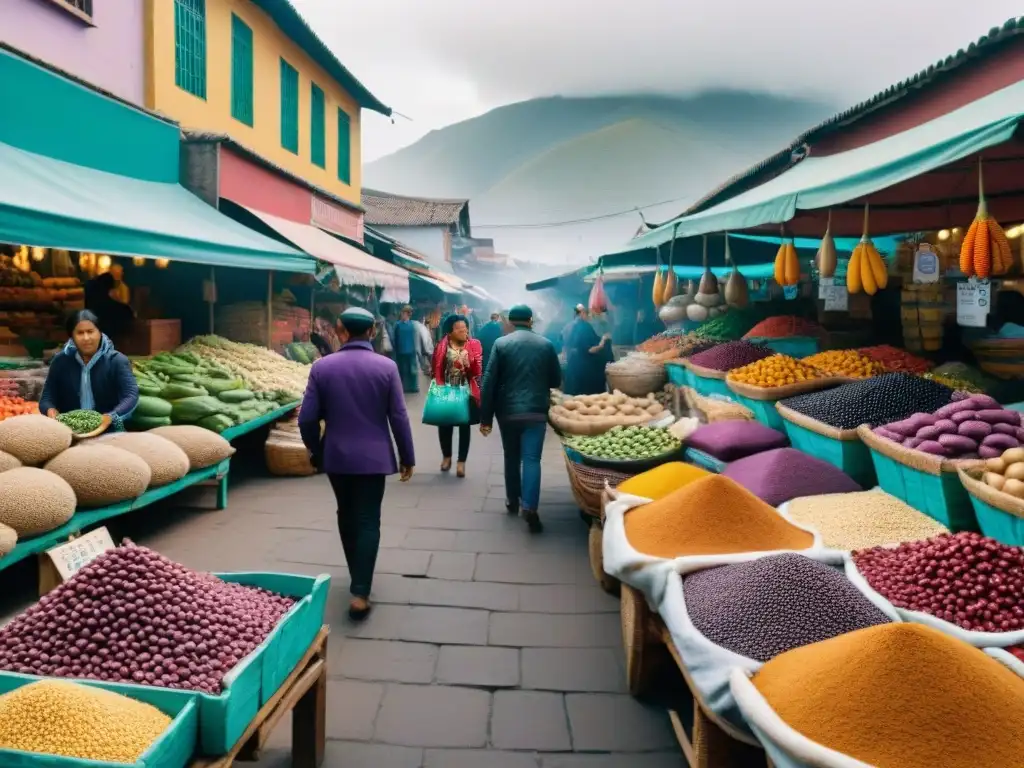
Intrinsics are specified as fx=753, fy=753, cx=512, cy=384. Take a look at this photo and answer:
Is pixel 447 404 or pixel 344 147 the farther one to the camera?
pixel 344 147

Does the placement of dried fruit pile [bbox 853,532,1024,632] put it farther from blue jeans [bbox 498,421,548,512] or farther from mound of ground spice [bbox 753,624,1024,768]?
blue jeans [bbox 498,421,548,512]

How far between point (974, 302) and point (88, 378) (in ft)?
22.0

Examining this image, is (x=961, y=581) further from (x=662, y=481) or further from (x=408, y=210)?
(x=408, y=210)

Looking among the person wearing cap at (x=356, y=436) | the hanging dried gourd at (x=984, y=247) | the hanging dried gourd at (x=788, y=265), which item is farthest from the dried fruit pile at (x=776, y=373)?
the person wearing cap at (x=356, y=436)

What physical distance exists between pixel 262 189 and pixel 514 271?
146ft

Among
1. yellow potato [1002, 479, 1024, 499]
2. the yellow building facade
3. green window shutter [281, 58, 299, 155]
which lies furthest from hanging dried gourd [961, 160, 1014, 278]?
green window shutter [281, 58, 299, 155]

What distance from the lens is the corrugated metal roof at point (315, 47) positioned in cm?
1371

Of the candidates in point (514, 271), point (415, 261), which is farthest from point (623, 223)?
point (415, 261)

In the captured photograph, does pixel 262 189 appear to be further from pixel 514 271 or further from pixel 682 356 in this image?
pixel 514 271

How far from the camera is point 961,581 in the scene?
289 cm

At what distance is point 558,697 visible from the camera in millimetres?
3385

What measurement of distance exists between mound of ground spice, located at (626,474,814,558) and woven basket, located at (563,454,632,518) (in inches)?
61.1

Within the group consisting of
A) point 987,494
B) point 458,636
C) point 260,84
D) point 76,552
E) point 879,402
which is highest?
point 260,84

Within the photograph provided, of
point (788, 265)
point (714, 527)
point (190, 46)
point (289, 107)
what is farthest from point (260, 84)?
point (714, 527)
